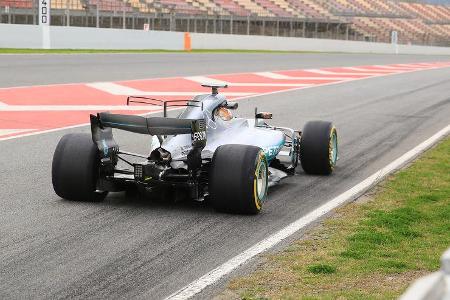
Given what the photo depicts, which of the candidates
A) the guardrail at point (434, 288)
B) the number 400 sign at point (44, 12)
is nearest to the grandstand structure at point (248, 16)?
the number 400 sign at point (44, 12)

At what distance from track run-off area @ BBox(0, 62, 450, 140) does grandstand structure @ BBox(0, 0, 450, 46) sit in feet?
29.0

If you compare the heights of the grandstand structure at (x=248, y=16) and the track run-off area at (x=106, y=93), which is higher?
the grandstand structure at (x=248, y=16)

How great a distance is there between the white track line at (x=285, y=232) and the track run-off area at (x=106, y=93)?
15.5 ft

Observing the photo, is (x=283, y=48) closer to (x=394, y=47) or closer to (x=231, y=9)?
(x=231, y=9)

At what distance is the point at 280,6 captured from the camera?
164ft

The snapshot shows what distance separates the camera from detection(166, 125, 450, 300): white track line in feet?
17.1

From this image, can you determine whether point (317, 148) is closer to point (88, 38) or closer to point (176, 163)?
point (176, 163)

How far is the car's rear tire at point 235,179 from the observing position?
7105mm

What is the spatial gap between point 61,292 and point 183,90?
1440 cm

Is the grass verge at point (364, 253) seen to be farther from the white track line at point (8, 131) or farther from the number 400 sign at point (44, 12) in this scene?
the number 400 sign at point (44, 12)

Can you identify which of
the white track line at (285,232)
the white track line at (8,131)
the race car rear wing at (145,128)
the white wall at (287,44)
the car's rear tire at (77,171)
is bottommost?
the white wall at (287,44)

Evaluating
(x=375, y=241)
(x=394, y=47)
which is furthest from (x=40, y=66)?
(x=394, y=47)

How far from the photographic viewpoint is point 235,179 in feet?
23.3

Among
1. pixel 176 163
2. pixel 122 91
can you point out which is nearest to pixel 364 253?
pixel 176 163
